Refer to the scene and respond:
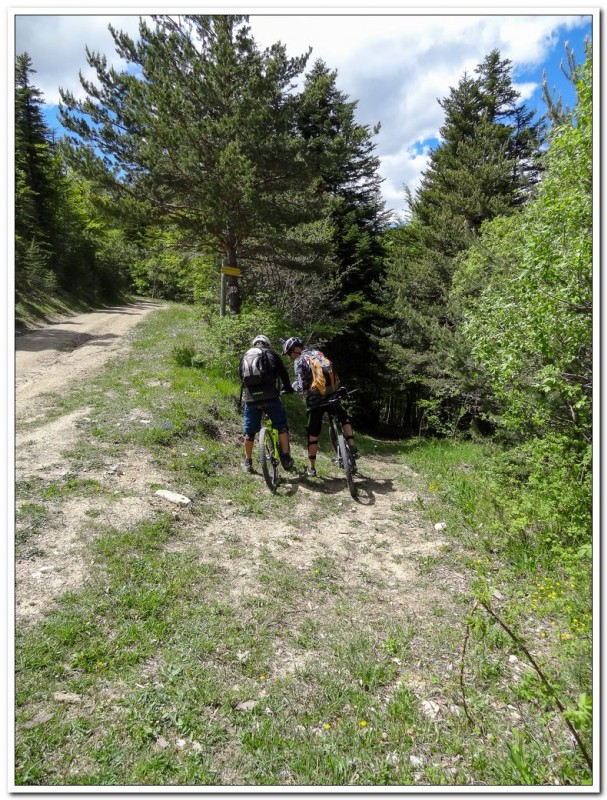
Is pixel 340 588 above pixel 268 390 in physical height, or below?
below

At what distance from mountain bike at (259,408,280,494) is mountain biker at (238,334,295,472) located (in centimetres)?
15

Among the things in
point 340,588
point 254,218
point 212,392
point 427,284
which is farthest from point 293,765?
point 427,284

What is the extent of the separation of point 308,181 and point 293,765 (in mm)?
11488

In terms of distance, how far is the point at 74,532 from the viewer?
4621 mm

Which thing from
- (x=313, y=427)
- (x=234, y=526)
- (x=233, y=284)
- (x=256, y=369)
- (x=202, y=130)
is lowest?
(x=234, y=526)

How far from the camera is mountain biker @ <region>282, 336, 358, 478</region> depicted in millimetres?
6812

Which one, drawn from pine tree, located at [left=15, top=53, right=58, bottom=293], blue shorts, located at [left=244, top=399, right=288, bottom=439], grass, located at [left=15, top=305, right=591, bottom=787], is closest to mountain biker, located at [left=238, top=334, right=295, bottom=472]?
blue shorts, located at [left=244, top=399, right=288, bottom=439]

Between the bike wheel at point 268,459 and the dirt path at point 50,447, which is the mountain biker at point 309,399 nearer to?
the bike wheel at point 268,459

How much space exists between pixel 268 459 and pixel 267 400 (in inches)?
36.7

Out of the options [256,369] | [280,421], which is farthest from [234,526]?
[256,369]

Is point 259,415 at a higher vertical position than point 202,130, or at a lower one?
lower

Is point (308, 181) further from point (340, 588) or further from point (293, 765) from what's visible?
point (293, 765)

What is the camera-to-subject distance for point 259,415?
23.0ft

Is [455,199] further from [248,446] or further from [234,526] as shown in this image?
[234,526]
